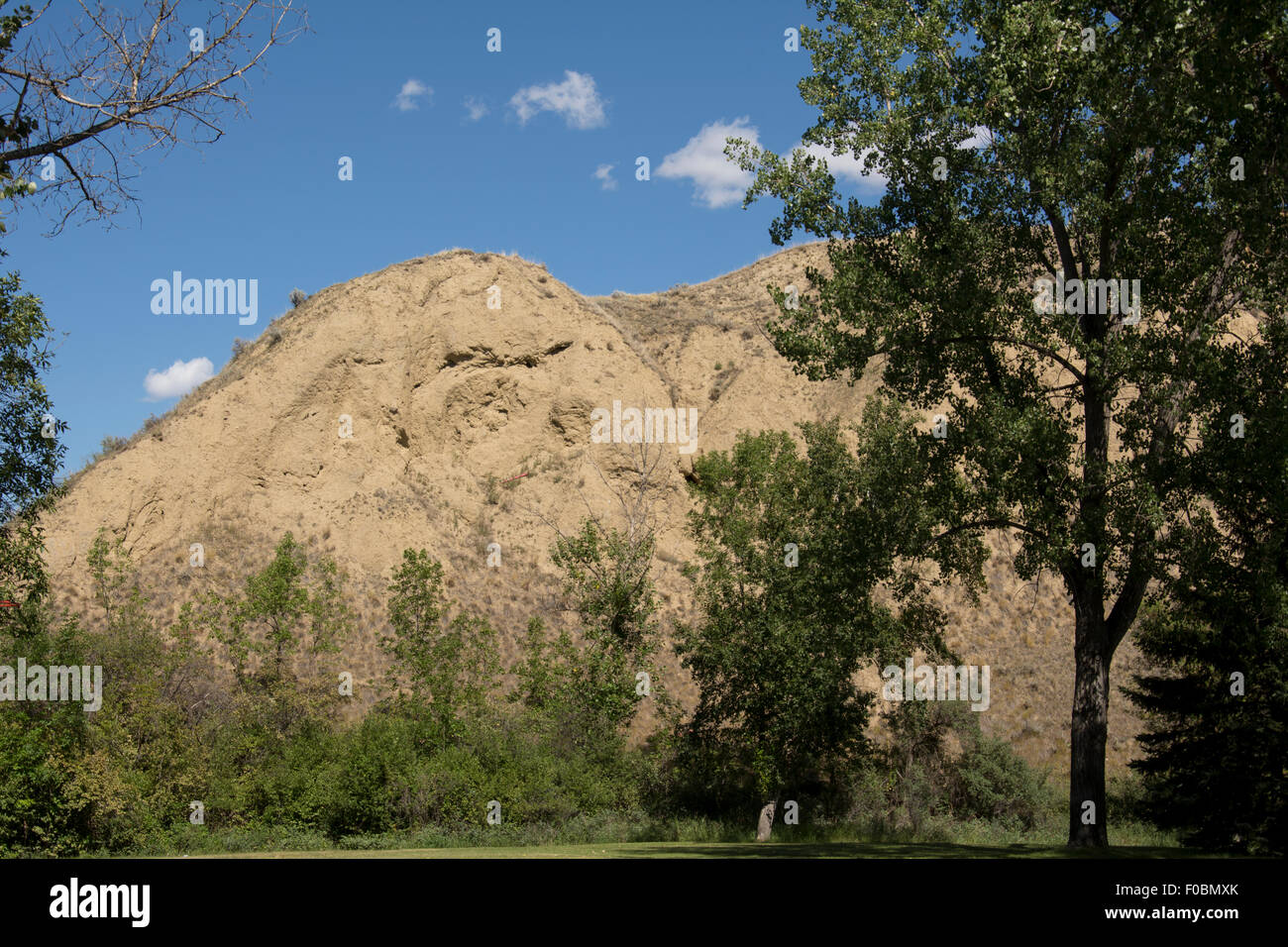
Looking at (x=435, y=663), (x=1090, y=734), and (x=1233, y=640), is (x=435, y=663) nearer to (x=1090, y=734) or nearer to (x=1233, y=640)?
(x=1090, y=734)

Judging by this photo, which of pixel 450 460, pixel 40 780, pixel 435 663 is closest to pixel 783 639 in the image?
pixel 435 663

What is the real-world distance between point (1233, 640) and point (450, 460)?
33412 millimetres

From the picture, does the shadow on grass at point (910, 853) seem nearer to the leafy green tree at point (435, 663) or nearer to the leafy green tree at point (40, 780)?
the leafy green tree at point (435, 663)

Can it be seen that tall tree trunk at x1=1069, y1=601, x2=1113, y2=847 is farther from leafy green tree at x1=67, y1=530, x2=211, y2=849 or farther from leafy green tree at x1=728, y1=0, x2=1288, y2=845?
leafy green tree at x1=67, y1=530, x2=211, y2=849

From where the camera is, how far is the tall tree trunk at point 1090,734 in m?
16.9

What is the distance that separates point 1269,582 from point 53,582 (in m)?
38.9

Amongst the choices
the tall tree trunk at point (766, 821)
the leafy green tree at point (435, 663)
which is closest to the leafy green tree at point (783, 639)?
the tall tree trunk at point (766, 821)

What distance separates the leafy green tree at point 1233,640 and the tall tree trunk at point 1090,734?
1.26 meters

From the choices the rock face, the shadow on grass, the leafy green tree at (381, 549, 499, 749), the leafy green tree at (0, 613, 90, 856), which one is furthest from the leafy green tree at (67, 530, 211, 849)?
the shadow on grass

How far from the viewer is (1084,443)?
1680 centimetres

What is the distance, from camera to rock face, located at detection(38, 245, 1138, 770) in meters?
39.4

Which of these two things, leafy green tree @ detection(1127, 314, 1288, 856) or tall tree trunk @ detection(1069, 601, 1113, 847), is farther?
tall tree trunk @ detection(1069, 601, 1113, 847)

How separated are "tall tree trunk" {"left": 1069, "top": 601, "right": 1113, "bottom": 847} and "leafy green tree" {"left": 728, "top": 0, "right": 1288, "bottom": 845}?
0.11 feet
